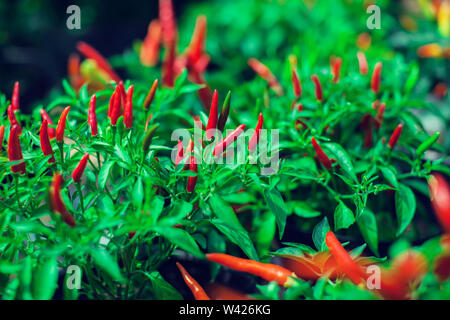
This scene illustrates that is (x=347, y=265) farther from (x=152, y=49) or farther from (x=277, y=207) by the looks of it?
(x=152, y=49)

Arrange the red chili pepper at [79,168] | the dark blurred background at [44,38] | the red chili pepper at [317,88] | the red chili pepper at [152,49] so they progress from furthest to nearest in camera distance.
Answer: the dark blurred background at [44,38] < the red chili pepper at [152,49] < the red chili pepper at [317,88] < the red chili pepper at [79,168]

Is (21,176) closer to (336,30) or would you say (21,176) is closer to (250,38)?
(250,38)

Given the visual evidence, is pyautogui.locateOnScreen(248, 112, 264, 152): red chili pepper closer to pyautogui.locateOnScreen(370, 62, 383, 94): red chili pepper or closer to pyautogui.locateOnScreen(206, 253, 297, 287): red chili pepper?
pyautogui.locateOnScreen(206, 253, 297, 287): red chili pepper

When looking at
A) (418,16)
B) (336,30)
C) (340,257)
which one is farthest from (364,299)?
(418,16)

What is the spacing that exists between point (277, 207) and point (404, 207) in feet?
1.03

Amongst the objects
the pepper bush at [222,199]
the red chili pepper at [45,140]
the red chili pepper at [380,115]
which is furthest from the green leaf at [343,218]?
the red chili pepper at [45,140]

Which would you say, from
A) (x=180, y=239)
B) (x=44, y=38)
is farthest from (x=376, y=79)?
(x=44, y=38)

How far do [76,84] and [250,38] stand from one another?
774 millimetres

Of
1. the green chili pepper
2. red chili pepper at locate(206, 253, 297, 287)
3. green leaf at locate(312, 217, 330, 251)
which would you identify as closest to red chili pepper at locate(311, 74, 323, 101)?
the green chili pepper

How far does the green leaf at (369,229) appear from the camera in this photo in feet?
3.25

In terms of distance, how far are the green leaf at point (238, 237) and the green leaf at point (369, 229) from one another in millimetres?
271

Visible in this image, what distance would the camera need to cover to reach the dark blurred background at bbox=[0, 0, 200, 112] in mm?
2596

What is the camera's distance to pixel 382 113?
1169 mm

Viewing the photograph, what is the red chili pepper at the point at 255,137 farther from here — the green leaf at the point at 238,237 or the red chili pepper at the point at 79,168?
the red chili pepper at the point at 79,168
